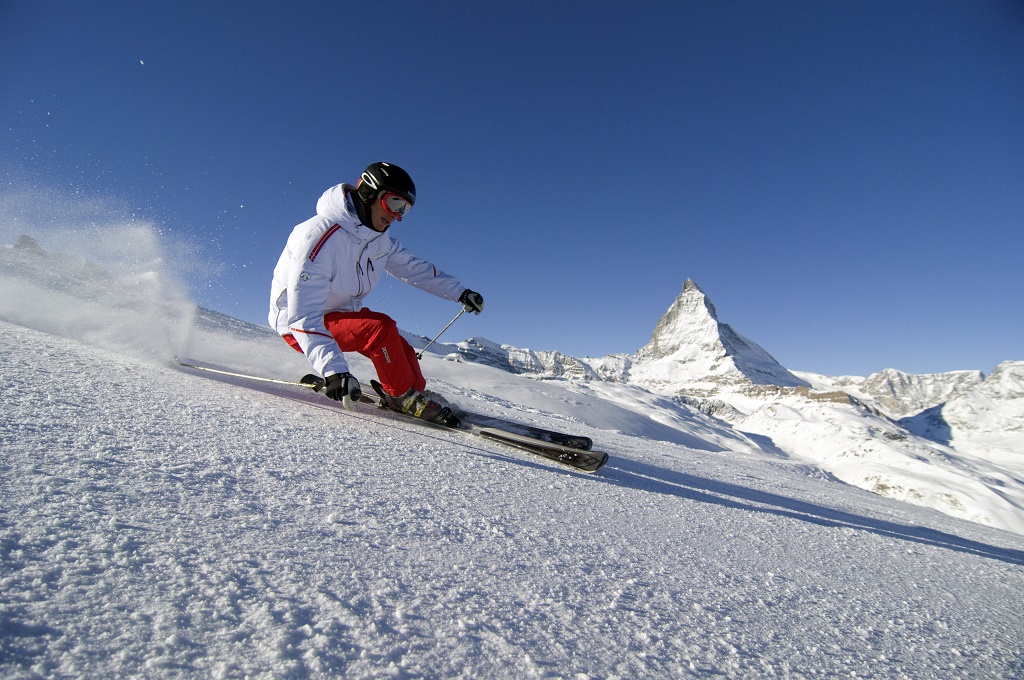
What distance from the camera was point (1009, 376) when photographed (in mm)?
196000

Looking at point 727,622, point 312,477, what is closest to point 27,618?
point 312,477

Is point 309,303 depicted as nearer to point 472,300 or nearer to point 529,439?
point 472,300

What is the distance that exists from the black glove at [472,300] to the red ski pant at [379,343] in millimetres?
998

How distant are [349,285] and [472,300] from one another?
3.94ft

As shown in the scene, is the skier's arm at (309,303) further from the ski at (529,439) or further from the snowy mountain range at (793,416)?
the snowy mountain range at (793,416)

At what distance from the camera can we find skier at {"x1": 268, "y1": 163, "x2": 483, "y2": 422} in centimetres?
332

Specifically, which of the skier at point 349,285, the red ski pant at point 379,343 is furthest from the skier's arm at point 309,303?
the red ski pant at point 379,343

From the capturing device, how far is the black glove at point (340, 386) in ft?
9.37

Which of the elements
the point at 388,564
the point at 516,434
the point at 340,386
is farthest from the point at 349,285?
the point at 388,564

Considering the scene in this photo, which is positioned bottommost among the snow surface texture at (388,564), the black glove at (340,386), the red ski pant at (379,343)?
the snow surface texture at (388,564)

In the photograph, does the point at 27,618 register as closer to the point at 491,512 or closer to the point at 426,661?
the point at 426,661

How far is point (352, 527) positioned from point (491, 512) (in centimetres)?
58

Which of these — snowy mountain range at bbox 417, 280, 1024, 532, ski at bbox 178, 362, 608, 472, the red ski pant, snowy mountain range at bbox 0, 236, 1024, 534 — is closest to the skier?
the red ski pant

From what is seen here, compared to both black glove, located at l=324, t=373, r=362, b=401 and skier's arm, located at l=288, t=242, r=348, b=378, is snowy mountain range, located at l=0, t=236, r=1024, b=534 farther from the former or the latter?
black glove, located at l=324, t=373, r=362, b=401
